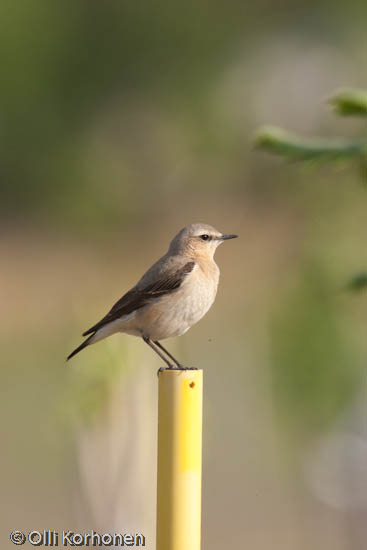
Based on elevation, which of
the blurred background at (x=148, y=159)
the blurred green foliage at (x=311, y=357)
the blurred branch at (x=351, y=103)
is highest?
the blurred background at (x=148, y=159)

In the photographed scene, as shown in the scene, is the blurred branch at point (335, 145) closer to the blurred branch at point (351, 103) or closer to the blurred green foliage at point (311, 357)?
the blurred branch at point (351, 103)

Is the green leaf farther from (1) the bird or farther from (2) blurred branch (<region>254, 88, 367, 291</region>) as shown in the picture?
(1) the bird

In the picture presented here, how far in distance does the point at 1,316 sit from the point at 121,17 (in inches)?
268

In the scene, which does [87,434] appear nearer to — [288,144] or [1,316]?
[288,144]

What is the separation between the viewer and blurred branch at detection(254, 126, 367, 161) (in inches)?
89.2

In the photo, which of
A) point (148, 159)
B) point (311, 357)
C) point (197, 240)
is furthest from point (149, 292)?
point (148, 159)

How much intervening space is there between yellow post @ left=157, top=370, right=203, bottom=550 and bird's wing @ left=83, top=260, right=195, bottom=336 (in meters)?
1.11

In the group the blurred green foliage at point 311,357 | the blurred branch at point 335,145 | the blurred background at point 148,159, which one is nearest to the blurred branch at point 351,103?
the blurred branch at point 335,145

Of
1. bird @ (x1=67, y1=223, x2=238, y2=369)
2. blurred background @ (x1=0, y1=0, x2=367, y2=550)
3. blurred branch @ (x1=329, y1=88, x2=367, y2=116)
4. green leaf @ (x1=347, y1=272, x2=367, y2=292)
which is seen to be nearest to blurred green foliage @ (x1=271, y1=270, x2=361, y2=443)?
blurred background @ (x1=0, y1=0, x2=367, y2=550)

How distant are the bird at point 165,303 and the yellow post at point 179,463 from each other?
0.99 metres

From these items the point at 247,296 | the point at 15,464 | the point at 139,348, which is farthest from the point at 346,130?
the point at 139,348

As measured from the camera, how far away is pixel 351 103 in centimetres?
222

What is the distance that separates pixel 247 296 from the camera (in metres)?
15.6

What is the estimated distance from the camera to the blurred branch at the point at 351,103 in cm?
222
